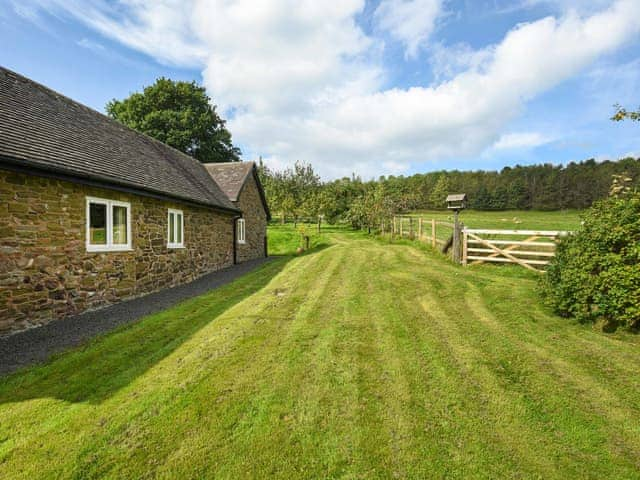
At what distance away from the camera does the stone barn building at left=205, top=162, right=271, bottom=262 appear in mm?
17297

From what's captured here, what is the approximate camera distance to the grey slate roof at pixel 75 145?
6320 mm

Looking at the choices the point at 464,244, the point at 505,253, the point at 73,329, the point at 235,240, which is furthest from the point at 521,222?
the point at 73,329

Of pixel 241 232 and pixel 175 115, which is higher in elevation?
pixel 175 115

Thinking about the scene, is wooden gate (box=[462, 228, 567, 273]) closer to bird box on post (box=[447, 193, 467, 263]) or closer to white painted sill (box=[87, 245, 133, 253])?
bird box on post (box=[447, 193, 467, 263])

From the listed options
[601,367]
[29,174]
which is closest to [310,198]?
[29,174]

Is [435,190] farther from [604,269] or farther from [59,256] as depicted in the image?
[59,256]

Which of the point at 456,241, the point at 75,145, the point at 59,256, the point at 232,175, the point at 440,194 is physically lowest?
the point at 59,256

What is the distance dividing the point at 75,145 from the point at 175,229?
383cm

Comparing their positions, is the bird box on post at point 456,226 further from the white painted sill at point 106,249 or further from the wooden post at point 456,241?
the white painted sill at point 106,249

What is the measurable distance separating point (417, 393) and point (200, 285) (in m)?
8.82

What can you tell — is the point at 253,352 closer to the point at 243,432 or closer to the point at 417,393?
the point at 243,432

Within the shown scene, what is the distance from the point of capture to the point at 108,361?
15.0ft

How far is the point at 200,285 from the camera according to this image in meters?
10.6

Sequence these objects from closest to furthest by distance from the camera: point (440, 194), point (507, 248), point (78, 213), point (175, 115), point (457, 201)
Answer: point (78, 213), point (507, 248), point (457, 201), point (175, 115), point (440, 194)
